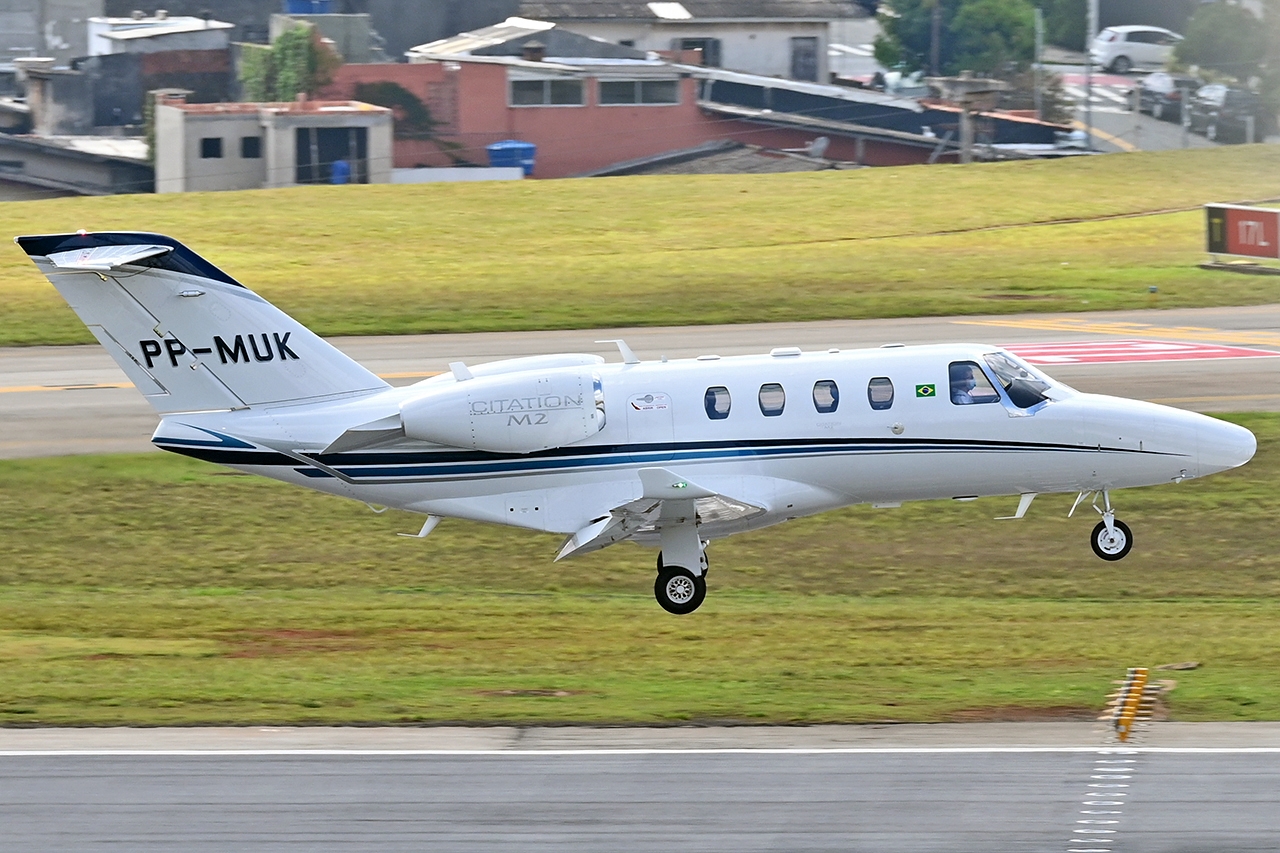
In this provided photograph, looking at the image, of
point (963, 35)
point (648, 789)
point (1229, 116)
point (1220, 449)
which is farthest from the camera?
point (963, 35)

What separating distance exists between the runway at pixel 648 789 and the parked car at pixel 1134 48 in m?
97.4

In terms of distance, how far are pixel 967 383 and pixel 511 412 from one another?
571cm

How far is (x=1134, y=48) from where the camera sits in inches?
4279

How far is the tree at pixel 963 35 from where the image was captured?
355 feet

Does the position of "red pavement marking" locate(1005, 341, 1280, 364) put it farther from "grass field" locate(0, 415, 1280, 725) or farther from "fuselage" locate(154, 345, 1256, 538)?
"fuselage" locate(154, 345, 1256, 538)

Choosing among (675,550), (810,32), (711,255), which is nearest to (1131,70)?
(810,32)

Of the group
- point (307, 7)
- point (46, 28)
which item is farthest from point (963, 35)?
point (46, 28)

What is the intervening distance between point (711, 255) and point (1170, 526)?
2850cm

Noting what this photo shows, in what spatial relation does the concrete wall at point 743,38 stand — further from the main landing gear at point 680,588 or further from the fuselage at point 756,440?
the main landing gear at point 680,588

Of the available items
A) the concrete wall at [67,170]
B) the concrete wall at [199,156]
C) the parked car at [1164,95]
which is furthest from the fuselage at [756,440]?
the parked car at [1164,95]

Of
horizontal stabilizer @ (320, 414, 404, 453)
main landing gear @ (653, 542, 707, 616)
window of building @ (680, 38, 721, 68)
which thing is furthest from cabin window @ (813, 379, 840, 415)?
window of building @ (680, 38, 721, 68)

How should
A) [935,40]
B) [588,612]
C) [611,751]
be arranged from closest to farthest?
[611,751] < [588,612] < [935,40]

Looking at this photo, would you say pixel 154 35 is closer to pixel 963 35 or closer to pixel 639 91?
pixel 639 91

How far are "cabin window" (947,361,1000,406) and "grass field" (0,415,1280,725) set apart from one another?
3.08 meters
